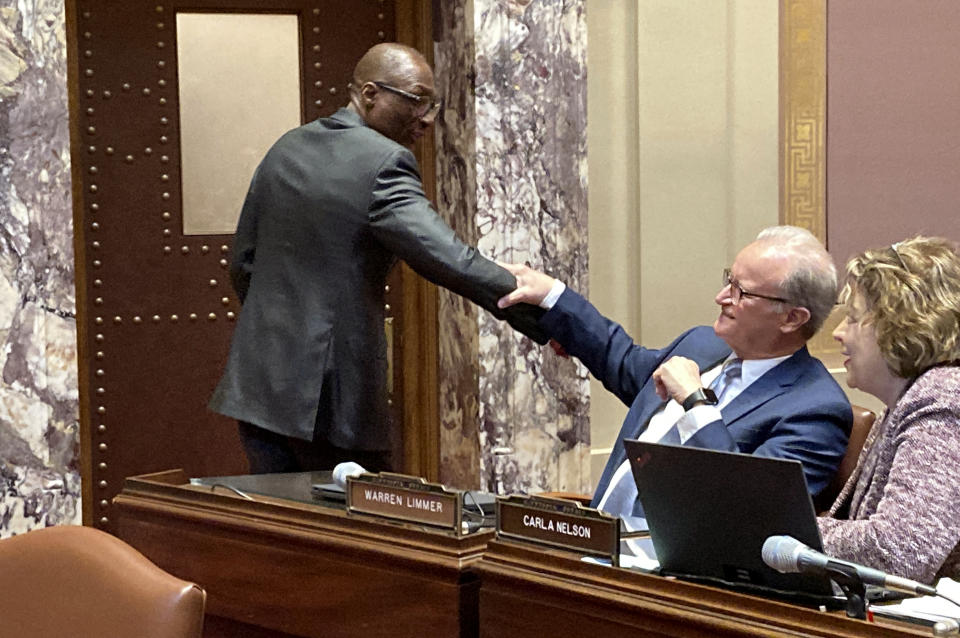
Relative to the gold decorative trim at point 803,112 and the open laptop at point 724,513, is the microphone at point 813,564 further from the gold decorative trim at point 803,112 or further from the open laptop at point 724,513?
the gold decorative trim at point 803,112

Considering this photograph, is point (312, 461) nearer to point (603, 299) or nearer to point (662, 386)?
point (662, 386)

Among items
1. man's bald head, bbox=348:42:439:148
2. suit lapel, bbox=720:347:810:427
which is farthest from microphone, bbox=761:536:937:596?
man's bald head, bbox=348:42:439:148

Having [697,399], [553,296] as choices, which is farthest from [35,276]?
[697,399]

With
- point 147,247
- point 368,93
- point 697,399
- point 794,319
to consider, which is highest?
point 368,93

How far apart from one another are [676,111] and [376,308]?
2298 millimetres

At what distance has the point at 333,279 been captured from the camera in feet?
11.8

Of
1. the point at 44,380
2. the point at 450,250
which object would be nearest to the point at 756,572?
the point at 450,250

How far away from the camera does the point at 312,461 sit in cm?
368

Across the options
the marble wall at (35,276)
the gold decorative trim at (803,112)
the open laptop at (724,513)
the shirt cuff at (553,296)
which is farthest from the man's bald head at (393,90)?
the gold decorative trim at (803,112)

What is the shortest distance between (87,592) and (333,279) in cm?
175

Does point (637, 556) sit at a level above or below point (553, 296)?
below

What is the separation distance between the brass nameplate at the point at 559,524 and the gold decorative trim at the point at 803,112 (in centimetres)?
393

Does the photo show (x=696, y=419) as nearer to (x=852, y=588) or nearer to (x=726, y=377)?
(x=726, y=377)

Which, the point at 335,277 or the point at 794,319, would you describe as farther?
the point at 335,277
